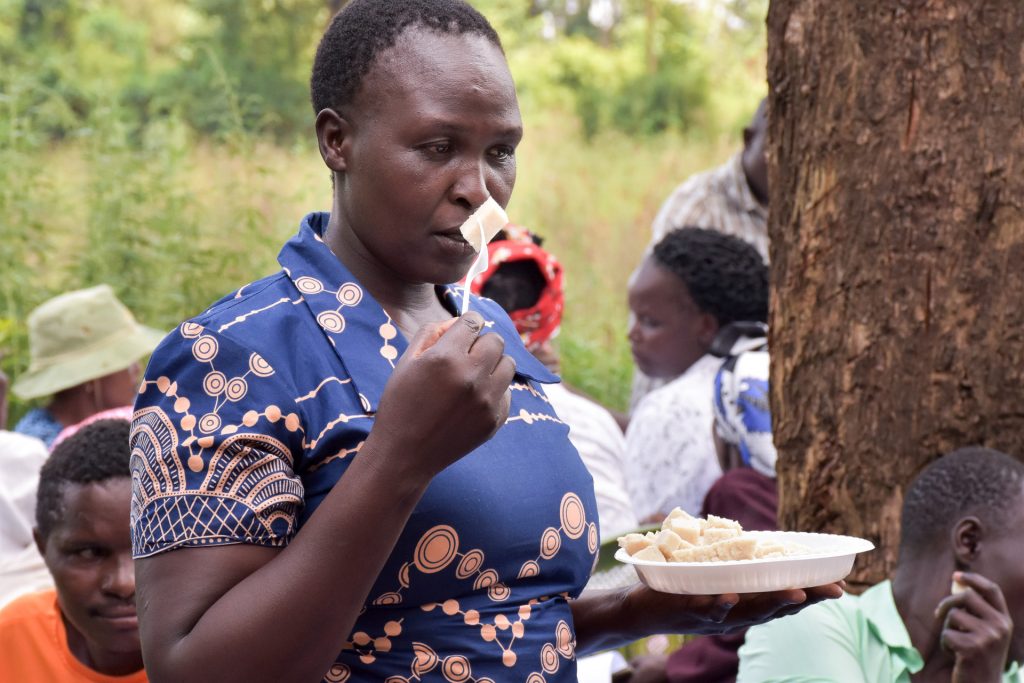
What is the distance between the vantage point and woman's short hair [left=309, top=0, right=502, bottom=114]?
1665mm

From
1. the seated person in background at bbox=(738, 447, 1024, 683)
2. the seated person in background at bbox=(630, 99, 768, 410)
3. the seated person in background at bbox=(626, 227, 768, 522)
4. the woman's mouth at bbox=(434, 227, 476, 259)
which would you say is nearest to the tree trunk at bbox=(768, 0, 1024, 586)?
the seated person in background at bbox=(738, 447, 1024, 683)

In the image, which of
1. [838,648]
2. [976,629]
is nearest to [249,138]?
[838,648]

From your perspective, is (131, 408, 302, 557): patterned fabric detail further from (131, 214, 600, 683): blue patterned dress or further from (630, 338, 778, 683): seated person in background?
(630, 338, 778, 683): seated person in background

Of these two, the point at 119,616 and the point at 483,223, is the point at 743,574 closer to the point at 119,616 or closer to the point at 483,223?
the point at 483,223

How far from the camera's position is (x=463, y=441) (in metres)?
1.43

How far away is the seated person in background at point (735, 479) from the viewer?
3.47 meters

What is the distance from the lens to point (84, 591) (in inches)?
111

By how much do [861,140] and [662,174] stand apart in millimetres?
Answer: 9004

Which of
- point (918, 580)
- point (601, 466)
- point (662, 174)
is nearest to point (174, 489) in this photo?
point (918, 580)

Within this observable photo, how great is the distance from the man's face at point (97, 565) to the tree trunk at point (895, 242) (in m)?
1.69

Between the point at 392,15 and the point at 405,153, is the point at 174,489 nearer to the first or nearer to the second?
the point at 405,153

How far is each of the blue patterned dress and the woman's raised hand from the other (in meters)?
0.12

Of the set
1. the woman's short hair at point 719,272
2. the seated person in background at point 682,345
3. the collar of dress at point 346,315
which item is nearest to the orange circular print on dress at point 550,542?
the collar of dress at point 346,315

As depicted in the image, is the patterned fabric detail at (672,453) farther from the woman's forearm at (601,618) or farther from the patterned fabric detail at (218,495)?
the patterned fabric detail at (218,495)
